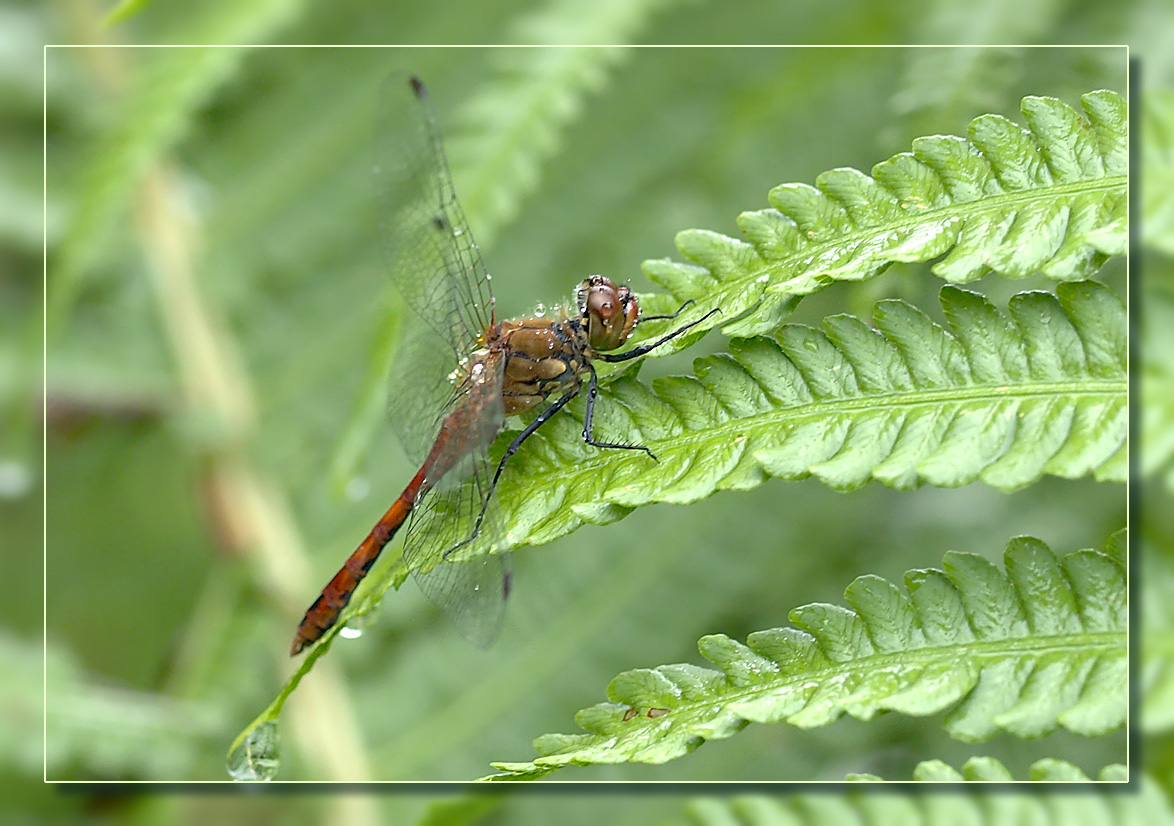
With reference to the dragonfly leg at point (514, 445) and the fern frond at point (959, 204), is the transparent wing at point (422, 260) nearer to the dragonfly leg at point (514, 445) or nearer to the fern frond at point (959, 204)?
the dragonfly leg at point (514, 445)

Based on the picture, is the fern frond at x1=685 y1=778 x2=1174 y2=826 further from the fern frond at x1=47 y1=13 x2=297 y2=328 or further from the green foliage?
the fern frond at x1=47 y1=13 x2=297 y2=328

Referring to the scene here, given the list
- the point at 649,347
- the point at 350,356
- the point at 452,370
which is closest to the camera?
the point at 649,347

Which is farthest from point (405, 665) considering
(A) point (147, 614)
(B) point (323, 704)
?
(A) point (147, 614)

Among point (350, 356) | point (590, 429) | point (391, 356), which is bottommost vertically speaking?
point (590, 429)

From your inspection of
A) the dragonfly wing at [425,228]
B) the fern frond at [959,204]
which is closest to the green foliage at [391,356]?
the fern frond at [959,204]

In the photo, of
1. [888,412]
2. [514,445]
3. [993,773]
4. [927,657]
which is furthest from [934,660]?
[514,445]

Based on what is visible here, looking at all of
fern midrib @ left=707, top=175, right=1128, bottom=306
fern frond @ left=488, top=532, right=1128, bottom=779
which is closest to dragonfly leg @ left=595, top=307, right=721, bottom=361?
fern midrib @ left=707, top=175, right=1128, bottom=306

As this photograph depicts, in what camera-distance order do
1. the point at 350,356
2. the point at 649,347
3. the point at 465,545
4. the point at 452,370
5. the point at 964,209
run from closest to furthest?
the point at 964,209 < the point at 465,545 < the point at 649,347 < the point at 452,370 < the point at 350,356

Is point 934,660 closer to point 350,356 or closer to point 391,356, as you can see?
point 391,356

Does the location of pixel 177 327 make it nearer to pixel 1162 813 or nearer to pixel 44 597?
pixel 44 597
